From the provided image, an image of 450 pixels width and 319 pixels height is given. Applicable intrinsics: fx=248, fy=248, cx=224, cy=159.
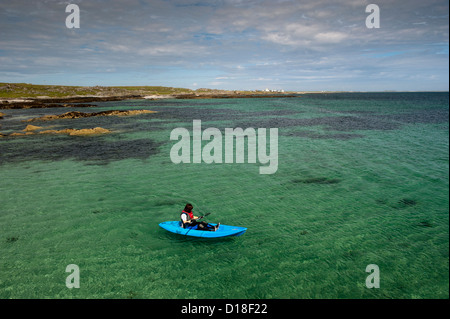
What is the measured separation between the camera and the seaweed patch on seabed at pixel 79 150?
31.2 metres

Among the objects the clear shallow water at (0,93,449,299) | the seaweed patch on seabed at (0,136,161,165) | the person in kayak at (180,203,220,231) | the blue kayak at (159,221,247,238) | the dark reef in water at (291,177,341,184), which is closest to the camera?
the clear shallow water at (0,93,449,299)

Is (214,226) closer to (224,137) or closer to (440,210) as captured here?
(440,210)

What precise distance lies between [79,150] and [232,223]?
28.4 m

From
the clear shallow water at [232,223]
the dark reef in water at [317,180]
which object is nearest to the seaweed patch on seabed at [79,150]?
the clear shallow water at [232,223]

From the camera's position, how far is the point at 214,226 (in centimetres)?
1454

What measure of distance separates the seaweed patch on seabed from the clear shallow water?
4.55ft

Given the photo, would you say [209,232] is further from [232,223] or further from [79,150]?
[79,150]

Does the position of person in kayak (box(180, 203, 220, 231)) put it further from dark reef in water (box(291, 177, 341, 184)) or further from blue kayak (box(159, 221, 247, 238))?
dark reef in water (box(291, 177, 341, 184))

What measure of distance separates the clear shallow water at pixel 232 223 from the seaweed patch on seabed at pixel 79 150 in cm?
139

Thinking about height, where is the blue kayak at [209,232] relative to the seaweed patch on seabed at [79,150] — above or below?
below

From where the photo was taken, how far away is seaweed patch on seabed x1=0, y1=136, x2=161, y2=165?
31.2 meters

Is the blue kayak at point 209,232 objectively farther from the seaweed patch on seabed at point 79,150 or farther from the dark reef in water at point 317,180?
the seaweed patch on seabed at point 79,150

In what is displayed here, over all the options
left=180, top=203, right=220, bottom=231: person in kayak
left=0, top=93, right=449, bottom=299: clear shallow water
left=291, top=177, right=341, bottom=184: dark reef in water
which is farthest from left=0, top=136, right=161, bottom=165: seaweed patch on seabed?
left=291, top=177, right=341, bottom=184: dark reef in water

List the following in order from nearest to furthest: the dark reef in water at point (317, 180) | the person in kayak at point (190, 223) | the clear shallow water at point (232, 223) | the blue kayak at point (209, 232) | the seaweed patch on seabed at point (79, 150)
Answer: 1. the clear shallow water at point (232, 223)
2. the blue kayak at point (209, 232)
3. the person in kayak at point (190, 223)
4. the dark reef in water at point (317, 180)
5. the seaweed patch on seabed at point (79, 150)
